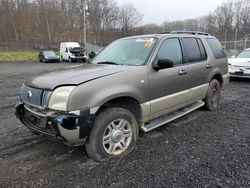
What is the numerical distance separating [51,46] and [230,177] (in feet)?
154

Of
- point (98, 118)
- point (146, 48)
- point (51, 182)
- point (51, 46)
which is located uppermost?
point (51, 46)

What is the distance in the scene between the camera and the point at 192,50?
4492mm

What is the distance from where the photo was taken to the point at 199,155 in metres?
3.23

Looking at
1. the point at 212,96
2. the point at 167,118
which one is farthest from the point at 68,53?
the point at 167,118

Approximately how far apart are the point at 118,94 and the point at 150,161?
105cm

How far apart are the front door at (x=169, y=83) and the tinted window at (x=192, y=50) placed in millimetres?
230

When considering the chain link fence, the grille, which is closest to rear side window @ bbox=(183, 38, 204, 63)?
the grille

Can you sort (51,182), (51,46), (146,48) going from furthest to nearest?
(51,46) < (146,48) < (51,182)

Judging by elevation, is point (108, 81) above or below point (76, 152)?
above

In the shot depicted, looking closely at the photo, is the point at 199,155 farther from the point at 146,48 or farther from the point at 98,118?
the point at 146,48

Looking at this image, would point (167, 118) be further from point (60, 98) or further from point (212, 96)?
point (60, 98)

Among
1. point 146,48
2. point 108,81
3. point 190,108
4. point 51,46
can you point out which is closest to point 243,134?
point 190,108

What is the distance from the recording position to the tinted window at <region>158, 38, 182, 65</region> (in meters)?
3.75

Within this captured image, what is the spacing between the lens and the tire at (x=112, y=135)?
9.54 feet
